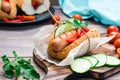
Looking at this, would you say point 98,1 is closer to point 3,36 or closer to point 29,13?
point 29,13

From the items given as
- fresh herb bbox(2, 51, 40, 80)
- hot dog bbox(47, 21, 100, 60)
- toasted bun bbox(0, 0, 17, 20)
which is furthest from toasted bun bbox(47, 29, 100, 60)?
toasted bun bbox(0, 0, 17, 20)

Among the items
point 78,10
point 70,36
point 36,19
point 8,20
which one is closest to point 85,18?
point 78,10

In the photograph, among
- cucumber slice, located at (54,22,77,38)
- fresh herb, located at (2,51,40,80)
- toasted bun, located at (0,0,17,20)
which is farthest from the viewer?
toasted bun, located at (0,0,17,20)

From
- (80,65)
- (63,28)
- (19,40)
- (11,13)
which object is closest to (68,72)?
(80,65)

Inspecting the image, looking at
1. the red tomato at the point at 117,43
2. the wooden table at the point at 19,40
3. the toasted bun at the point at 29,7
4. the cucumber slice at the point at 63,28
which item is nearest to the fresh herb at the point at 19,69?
the wooden table at the point at 19,40

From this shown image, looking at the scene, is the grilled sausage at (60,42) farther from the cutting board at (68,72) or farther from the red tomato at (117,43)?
the red tomato at (117,43)

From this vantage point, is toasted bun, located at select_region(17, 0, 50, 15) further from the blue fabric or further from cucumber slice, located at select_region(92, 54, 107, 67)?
cucumber slice, located at select_region(92, 54, 107, 67)

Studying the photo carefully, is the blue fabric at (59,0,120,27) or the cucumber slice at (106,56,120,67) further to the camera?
the blue fabric at (59,0,120,27)
